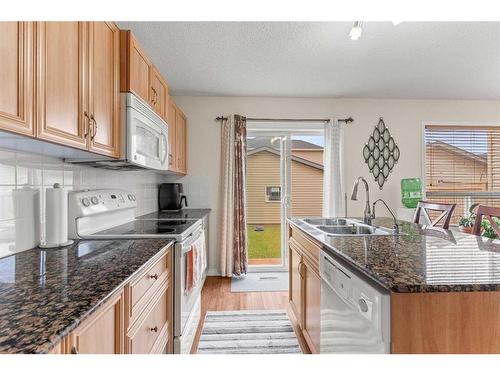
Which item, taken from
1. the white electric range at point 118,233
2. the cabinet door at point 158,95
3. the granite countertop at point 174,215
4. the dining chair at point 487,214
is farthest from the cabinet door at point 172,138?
the dining chair at point 487,214

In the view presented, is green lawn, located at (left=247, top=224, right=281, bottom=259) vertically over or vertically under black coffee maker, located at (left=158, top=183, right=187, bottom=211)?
under

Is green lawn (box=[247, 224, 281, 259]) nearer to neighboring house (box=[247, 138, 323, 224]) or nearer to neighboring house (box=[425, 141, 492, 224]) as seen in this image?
neighboring house (box=[247, 138, 323, 224])

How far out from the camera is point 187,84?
3297 millimetres

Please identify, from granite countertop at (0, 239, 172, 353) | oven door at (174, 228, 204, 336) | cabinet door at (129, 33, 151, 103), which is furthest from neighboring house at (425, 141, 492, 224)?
granite countertop at (0, 239, 172, 353)

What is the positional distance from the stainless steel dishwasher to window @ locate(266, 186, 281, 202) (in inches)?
96.4

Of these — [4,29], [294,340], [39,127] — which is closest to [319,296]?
[294,340]

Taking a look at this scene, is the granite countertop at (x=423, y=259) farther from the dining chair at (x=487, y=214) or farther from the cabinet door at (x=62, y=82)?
the cabinet door at (x=62, y=82)

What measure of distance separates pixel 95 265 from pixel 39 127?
52 cm

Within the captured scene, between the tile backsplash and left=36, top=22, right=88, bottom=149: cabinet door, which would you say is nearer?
left=36, top=22, right=88, bottom=149: cabinet door

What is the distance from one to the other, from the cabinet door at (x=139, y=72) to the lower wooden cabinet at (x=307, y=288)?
139cm

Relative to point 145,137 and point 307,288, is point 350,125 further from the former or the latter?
point 145,137

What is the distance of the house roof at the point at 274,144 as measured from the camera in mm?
3916

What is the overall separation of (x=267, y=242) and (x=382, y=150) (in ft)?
6.53

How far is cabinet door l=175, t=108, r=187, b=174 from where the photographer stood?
313 cm
